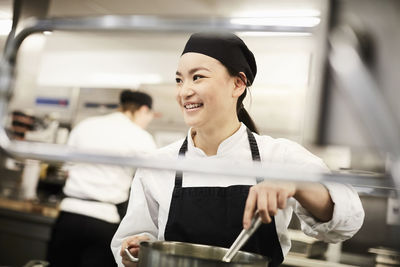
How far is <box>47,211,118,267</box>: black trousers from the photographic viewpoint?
6.65 ft

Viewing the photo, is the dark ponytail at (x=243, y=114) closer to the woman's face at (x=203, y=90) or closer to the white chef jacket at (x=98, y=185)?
the woman's face at (x=203, y=90)

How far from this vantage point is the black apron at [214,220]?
971 mm

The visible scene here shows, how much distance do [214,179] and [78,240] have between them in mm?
1242

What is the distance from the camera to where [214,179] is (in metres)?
1.04

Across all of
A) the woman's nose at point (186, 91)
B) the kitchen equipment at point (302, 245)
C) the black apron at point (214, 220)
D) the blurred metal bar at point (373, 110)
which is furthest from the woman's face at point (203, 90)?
the kitchen equipment at point (302, 245)

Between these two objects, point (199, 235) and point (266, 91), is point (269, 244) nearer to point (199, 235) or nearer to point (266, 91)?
point (199, 235)

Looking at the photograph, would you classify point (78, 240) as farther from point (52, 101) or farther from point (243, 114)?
point (52, 101)

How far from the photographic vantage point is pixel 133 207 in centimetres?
104

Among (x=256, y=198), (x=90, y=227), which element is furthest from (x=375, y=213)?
(x=256, y=198)

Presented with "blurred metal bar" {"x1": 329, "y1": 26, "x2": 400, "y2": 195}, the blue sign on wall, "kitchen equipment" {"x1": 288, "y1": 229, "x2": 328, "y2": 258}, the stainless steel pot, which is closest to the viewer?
"blurred metal bar" {"x1": 329, "y1": 26, "x2": 400, "y2": 195}

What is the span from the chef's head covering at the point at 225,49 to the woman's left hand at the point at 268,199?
366 mm

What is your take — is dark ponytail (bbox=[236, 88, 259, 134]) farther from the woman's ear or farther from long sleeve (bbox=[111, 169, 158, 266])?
long sleeve (bbox=[111, 169, 158, 266])

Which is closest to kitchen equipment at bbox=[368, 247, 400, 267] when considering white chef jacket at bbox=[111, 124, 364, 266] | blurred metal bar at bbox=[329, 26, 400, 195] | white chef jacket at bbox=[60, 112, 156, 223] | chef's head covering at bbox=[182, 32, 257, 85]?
white chef jacket at bbox=[111, 124, 364, 266]

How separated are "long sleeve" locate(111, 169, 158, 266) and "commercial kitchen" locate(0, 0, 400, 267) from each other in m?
0.19
